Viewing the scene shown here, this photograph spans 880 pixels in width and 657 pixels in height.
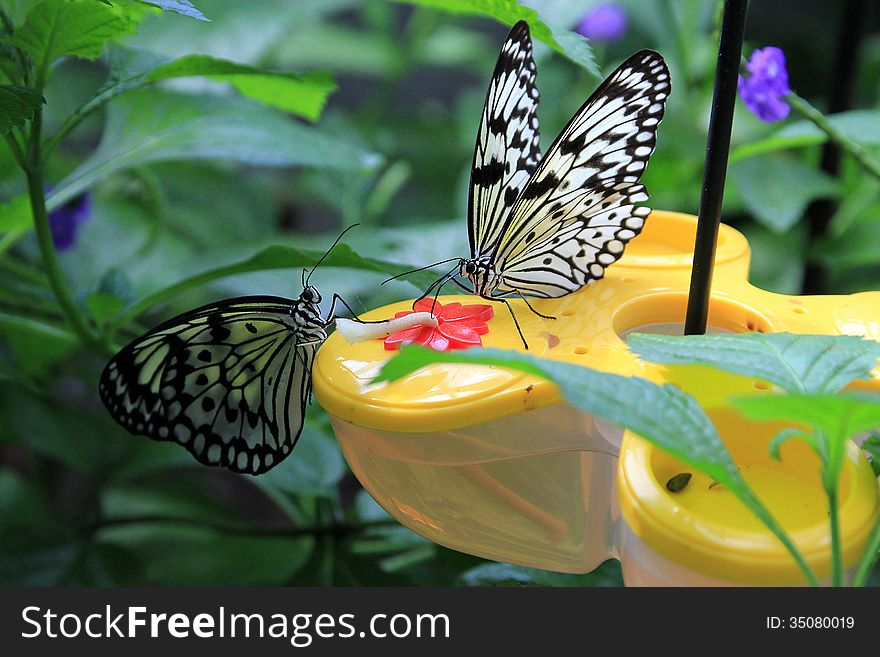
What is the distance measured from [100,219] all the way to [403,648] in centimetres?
88

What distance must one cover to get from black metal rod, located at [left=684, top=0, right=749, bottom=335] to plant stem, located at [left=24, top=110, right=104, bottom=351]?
42 cm

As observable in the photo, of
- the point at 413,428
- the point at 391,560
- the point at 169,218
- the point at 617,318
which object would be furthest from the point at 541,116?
the point at 413,428

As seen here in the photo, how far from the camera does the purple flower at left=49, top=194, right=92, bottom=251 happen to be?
104cm

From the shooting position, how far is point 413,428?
486mm

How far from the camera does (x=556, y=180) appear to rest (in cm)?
60

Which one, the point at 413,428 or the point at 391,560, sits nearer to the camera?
the point at 413,428

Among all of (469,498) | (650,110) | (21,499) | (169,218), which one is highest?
(650,110)

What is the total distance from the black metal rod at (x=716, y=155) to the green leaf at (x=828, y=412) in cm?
14

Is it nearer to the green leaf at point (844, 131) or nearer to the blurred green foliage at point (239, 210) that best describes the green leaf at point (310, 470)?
the blurred green foliage at point (239, 210)

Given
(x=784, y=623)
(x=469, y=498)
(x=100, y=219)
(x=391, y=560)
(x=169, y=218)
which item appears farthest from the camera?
(x=169, y=218)

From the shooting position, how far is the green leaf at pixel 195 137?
89 centimetres

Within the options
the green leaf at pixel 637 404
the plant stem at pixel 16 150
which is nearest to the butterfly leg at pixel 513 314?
the green leaf at pixel 637 404

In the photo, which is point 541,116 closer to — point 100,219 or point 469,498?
point 100,219

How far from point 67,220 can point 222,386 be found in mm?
450
